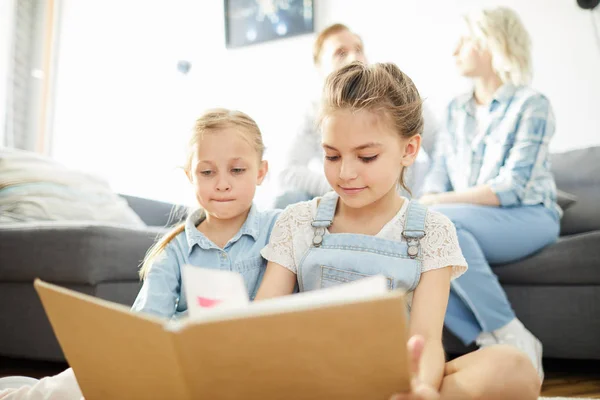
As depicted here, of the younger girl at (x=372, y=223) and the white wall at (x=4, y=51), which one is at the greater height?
the white wall at (x=4, y=51)

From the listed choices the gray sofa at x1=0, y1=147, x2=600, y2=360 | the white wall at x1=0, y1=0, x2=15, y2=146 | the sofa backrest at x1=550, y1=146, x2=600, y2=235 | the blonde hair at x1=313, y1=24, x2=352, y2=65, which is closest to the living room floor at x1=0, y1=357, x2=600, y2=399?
the gray sofa at x1=0, y1=147, x2=600, y2=360

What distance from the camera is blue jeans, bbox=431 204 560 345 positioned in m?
1.41

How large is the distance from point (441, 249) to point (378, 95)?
277mm

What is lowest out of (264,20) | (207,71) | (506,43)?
(506,43)

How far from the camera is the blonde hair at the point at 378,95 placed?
35.6 inches

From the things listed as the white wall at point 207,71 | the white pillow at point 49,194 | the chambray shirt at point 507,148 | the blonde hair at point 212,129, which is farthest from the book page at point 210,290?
the white wall at point 207,71

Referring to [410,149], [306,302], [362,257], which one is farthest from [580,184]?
[306,302]

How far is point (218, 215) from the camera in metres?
1.07

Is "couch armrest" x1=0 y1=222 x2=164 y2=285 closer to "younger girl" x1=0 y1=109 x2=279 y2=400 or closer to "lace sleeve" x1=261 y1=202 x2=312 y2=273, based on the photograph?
"younger girl" x1=0 y1=109 x2=279 y2=400

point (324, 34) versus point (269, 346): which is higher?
point (324, 34)

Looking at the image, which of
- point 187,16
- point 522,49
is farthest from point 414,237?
point 187,16

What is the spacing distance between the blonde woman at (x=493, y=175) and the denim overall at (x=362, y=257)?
1.86 feet

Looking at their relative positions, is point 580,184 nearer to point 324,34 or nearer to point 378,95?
point 324,34

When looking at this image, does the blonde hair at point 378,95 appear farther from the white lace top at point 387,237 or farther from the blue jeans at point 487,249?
the blue jeans at point 487,249
